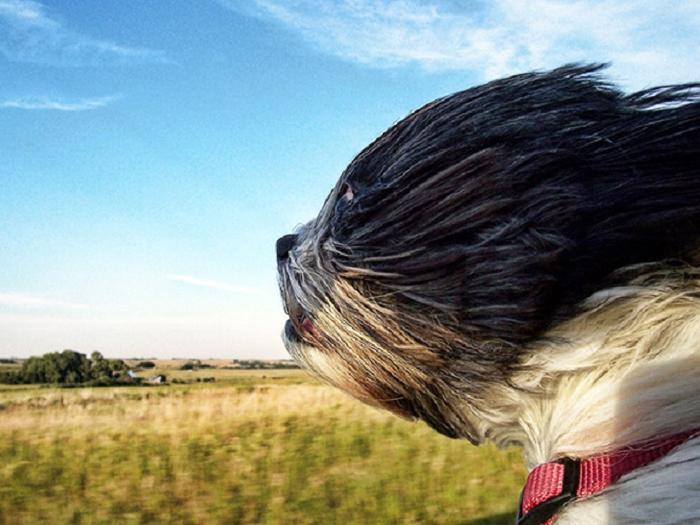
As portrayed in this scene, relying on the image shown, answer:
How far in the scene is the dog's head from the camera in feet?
5.03

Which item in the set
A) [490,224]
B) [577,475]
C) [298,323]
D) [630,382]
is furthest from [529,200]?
[298,323]

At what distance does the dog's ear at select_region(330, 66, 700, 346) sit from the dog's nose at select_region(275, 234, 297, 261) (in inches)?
17.0

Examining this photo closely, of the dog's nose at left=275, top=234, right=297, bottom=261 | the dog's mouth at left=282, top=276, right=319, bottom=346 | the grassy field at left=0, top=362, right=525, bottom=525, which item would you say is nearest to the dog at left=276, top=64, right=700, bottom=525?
the dog's mouth at left=282, top=276, right=319, bottom=346

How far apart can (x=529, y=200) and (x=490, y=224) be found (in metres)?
0.09

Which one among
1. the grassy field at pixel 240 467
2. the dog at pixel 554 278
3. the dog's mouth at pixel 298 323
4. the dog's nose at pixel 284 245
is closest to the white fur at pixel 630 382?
the dog at pixel 554 278

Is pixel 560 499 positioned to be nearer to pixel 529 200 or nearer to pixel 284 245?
pixel 529 200

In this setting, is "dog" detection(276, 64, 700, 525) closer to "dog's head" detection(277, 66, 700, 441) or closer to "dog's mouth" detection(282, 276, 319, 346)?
"dog's head" detection(277, 66, 700, 441)

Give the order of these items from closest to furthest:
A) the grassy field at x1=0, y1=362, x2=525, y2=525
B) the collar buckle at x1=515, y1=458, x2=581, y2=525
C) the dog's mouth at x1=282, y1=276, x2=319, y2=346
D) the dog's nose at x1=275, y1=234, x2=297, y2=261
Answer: the collar buckle at x1=515, y1=458, x2=581, y2=525, the dog's mouth at x1=282, y1=276, x2=319, y2=346, the dog's nose at x1=275, y1=234, x2=297, y2=261, the grassy field at x1=0, y1=362, x2=525, y2=525

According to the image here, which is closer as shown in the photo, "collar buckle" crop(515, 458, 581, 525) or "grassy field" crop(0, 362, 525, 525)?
"collar buckle" crop(515, 458, 581, 525)

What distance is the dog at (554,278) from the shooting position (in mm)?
1519

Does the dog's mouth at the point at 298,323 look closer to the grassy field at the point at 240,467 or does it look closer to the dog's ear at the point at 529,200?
the dog's ear at the point at 529,200

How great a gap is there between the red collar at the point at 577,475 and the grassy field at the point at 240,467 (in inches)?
92.3

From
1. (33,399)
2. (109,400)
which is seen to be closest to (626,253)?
(109,400)

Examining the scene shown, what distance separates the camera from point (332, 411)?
17.2ft
